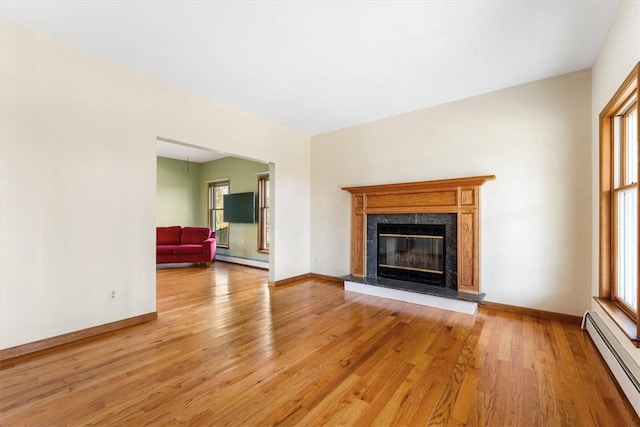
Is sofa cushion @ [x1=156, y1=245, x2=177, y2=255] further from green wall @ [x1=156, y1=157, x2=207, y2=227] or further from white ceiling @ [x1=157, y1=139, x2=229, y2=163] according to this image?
white ceiling @ [x1=157, y1=139, x2=229, y2=163]

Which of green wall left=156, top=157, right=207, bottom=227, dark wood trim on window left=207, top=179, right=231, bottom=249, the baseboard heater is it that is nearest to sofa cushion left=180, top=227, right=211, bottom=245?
dark wood trim on window left=207, top=179, right=231, bottom=249

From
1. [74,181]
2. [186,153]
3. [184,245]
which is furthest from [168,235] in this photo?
[74,181]

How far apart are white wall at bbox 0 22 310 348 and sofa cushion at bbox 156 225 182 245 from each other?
405 cm

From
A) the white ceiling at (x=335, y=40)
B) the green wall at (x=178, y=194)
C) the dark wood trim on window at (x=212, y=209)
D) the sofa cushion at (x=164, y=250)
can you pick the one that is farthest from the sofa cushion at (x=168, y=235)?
the white ceiling at (x=335, y=40)

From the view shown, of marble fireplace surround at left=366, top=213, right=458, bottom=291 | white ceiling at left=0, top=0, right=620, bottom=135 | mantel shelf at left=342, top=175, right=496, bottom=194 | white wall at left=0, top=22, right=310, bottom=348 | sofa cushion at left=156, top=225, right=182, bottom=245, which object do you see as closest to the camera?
white ceiling at left=0, top=0, right=620, bottom=135

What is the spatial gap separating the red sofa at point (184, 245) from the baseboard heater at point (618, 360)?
6.61 meters

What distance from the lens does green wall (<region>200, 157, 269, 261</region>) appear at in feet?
22.1

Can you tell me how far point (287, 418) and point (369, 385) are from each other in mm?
624

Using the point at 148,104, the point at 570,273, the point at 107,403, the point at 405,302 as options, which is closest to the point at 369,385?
the point at 107,403

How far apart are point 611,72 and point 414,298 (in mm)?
3008

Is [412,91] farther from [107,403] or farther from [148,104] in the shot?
[107,403]

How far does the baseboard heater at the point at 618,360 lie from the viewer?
1.67 meters

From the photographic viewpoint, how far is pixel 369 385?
189 cm

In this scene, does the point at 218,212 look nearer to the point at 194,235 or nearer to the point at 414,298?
the point at 194,235
